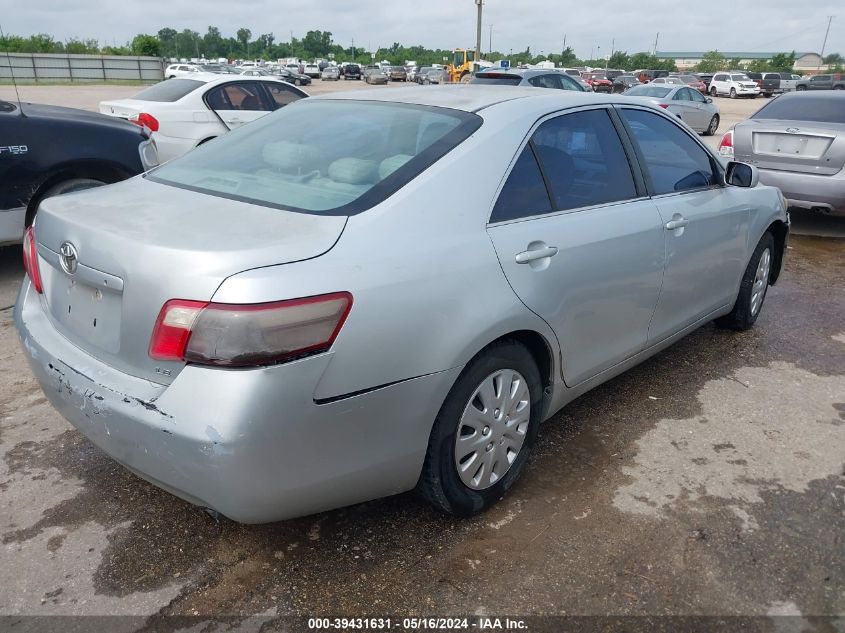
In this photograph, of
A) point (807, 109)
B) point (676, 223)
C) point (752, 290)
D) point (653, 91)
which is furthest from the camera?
point (653, 91)

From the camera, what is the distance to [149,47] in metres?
60.9

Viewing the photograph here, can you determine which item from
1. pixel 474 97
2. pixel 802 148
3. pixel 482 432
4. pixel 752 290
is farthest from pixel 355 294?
pixel 802 148

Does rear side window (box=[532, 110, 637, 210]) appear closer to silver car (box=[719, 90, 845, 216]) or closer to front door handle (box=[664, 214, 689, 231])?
front door handle (box=[664, 214, 689, 231])

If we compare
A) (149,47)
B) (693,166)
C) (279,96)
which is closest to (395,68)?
(149,47)

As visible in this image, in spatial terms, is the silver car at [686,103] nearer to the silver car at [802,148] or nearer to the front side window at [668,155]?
the silver car at [802,148]

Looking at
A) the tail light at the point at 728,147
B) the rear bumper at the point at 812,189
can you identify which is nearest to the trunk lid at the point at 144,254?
the rear bumper at the point at 812,189

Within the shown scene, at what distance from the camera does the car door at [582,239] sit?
2719mm

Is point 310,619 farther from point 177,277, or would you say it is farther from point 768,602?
point 768,602

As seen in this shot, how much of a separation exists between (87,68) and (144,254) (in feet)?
186

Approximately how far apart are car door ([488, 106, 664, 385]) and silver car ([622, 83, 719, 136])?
16506 millimetres

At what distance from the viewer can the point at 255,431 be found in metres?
1.99

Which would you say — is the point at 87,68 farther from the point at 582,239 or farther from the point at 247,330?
the point at 247,330

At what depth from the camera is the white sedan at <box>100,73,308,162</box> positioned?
9258mm

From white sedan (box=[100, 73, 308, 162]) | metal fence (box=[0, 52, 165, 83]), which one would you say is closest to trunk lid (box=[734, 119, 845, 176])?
white sedan (box=[100, 73, 308, 162])
